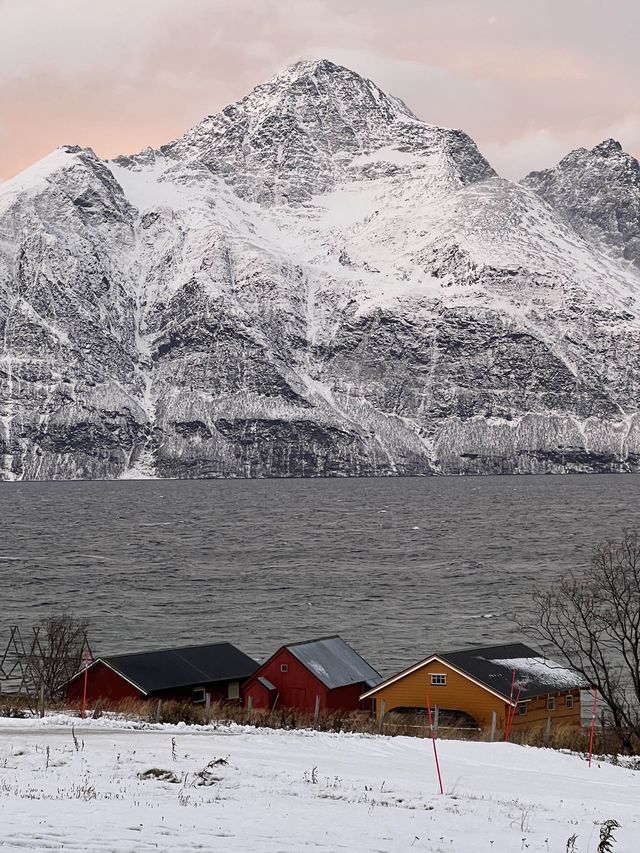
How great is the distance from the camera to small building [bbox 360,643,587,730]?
4944 cm

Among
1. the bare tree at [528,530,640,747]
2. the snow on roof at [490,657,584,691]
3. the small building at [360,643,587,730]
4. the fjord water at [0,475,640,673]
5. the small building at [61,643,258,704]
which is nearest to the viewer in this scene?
the bare tree at [528,530,640,747]

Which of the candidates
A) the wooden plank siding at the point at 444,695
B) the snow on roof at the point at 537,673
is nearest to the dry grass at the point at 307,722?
the wooden plank siding at the point at 444,695

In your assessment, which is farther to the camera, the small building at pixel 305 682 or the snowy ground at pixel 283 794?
the small building at pixel 305 682

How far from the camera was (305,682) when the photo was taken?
2101 inches

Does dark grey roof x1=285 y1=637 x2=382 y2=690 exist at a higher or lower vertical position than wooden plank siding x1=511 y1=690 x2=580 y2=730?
higher

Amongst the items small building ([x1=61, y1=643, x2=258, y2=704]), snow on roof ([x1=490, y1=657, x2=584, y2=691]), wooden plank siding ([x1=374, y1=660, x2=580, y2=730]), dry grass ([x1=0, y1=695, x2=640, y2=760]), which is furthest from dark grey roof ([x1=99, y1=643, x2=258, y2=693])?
snow on roof ([x1=490, y1=657, x2=584, y2=691])

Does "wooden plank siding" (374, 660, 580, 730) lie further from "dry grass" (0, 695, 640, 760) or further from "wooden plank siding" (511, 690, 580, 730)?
"dry grass" (0, 695, 640, 760)

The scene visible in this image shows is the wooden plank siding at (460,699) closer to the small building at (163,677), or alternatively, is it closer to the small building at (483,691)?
the small building at (483,691)

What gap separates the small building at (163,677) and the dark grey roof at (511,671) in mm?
10455

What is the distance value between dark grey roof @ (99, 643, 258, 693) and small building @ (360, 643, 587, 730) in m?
6.92

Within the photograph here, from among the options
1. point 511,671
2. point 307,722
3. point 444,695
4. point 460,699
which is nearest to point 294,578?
point 511,671

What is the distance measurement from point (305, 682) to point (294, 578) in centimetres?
6111

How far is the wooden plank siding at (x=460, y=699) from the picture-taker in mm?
49500

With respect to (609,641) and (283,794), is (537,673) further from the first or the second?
(283,794)
